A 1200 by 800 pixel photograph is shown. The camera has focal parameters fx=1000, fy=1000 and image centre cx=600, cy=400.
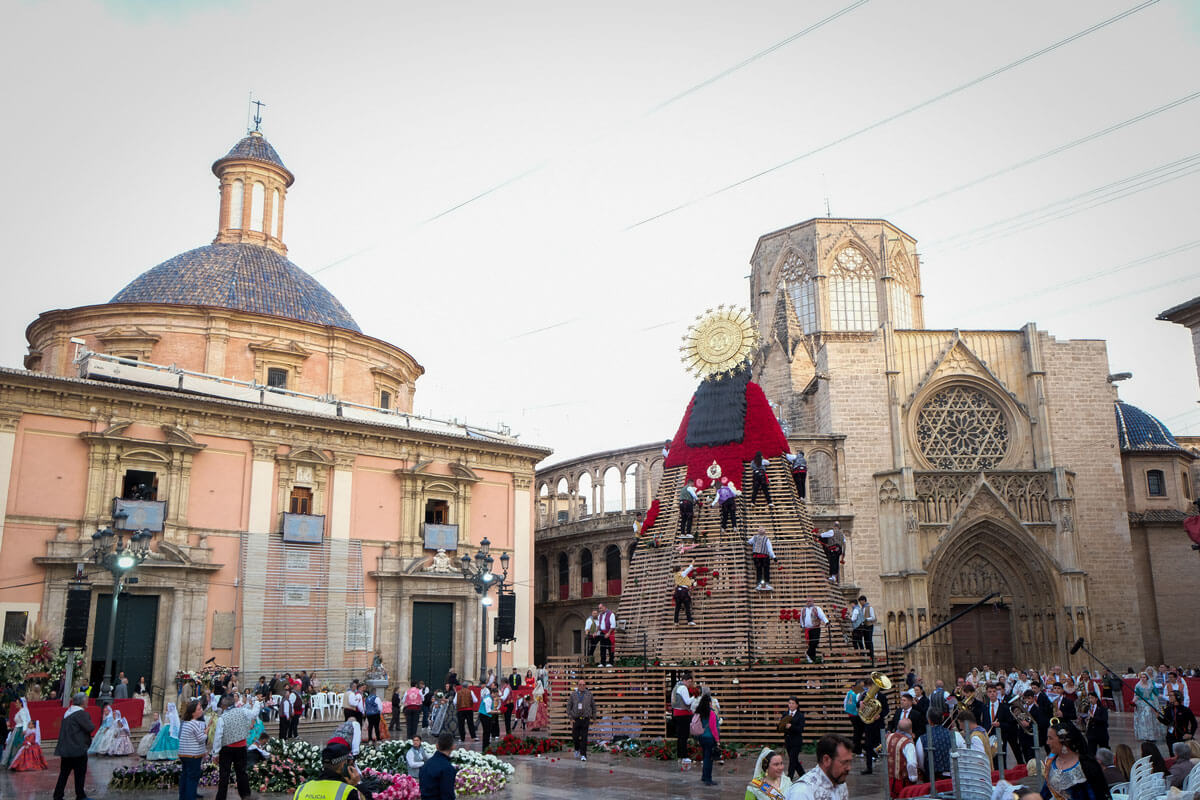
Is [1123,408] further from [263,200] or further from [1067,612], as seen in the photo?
[263,200]

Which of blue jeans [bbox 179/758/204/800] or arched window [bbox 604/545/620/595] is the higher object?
arched window [bbox 604/545/620/595]

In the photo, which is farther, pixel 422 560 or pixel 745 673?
pixel 422 560

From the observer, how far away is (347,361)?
3722cm

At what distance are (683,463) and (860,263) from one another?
101ft

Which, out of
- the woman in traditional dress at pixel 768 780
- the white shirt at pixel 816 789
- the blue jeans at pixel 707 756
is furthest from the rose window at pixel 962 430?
the white shirt at pixel 816 789

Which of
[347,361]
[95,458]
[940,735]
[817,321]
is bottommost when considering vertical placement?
[940,735]

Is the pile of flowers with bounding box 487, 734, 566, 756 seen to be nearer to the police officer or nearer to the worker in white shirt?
the worker in white shirt

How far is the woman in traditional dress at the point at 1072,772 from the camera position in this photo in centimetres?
A: 845

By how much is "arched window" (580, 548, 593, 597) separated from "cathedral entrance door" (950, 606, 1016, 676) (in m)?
15.9

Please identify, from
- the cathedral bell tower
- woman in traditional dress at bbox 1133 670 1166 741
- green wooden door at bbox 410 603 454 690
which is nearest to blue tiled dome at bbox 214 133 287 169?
the cathedral bell tower

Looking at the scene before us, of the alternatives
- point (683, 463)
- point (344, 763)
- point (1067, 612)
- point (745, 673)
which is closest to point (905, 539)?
point (1067, 612)

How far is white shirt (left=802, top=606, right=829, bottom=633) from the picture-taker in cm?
1803

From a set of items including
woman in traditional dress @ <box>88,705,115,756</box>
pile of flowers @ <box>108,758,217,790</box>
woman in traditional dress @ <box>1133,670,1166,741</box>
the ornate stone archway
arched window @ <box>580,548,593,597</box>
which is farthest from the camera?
arched window @ <box>580,548,593,597</box>

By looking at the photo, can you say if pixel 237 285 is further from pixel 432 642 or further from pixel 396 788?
pixel 396 788
